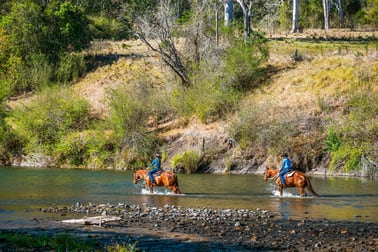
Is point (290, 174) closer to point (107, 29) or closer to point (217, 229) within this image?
point (217, 229)

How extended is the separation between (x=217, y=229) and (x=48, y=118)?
38.7m

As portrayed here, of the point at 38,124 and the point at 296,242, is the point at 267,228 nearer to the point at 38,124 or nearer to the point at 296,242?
the point at 296,242

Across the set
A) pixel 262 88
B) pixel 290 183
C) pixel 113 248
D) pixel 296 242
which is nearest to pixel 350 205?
pixel 290 183

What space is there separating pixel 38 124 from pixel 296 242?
136 ft

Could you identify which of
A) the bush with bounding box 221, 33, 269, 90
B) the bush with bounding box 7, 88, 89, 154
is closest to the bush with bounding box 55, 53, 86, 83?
the bush with bounding box 7, 88, 89, 154

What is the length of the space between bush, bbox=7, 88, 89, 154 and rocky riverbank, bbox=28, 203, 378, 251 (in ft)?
101

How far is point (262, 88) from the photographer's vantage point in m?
62.8

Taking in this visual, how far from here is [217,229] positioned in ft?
77.8

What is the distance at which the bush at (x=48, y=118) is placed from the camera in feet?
194

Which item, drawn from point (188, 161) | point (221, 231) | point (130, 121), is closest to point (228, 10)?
point (130, 121)

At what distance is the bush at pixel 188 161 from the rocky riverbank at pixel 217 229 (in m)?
22.5

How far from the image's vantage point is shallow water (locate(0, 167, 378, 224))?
29141 millimetres

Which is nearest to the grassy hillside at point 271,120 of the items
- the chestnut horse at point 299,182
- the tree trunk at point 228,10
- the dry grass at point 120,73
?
the dry grass at point 120,73

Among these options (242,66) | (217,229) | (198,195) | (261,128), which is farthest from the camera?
(242,66)
